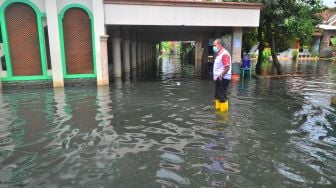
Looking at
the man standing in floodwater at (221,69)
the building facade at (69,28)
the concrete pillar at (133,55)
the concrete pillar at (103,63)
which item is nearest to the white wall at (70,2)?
the building facade at (69,28)

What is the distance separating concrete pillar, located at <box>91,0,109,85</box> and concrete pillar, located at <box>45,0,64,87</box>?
5.30 feet

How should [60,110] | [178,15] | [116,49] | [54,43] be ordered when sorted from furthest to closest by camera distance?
1. [116,49]
2. [178,15]
3. [54,43]
4. [60,110]

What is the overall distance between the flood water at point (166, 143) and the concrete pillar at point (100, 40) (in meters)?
3.54

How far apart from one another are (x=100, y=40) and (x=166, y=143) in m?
8.93

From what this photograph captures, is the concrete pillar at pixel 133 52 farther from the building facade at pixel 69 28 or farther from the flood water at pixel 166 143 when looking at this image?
the flood water at pixel 166 143

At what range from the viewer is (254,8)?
48.1 feet

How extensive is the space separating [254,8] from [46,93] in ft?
34.9

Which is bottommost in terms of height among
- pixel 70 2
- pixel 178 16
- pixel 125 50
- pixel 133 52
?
pixel 133 52

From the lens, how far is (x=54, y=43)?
12898 mm

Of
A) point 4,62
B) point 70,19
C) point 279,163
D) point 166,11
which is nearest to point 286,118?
point 279,163

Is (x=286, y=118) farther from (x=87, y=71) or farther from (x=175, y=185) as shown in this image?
(x=87, y=71)

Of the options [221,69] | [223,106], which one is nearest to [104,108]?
[223,106]

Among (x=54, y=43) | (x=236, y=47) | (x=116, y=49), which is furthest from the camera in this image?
(x=116, y=49)

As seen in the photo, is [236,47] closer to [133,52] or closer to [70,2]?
[70,2]
